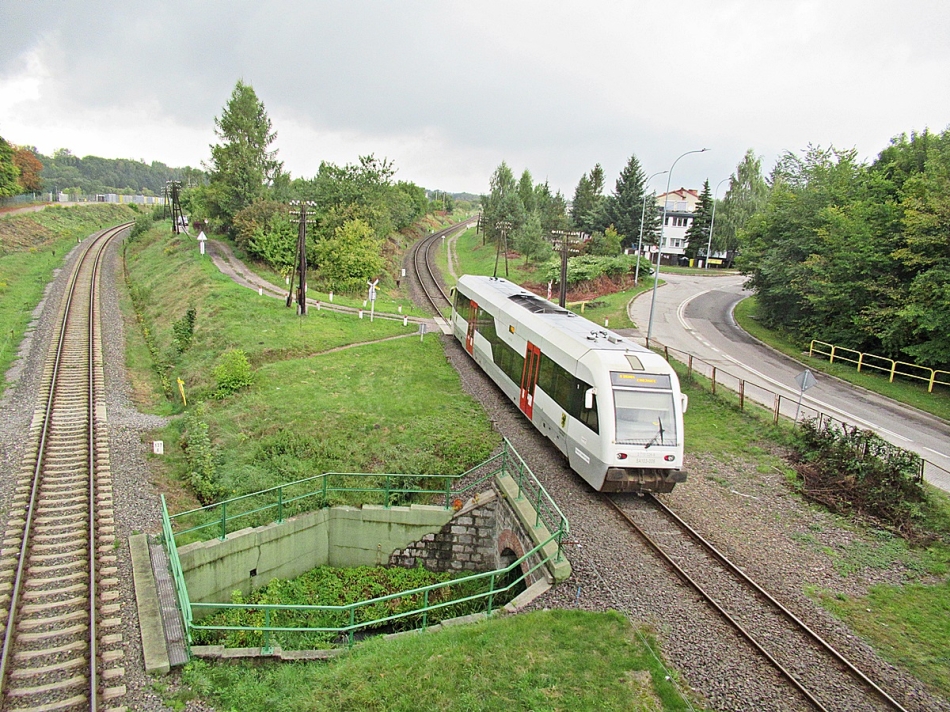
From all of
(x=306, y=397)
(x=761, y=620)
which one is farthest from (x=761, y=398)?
(x=306, y=397)

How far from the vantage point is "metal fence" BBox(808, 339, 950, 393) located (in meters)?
24.4

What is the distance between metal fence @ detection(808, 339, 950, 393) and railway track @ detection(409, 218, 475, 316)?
20.4 meters

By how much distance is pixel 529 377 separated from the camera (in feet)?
58.1

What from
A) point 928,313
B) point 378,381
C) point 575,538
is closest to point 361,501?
point 575,538

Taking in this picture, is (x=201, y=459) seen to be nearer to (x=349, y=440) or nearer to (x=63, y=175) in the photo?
(x=349, y=440)

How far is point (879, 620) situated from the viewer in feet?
33.6

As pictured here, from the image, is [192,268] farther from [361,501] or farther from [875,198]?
[875,198]

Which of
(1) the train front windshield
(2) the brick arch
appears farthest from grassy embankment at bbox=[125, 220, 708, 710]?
(1) the train front windshield

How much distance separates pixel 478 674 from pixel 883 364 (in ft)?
88.4

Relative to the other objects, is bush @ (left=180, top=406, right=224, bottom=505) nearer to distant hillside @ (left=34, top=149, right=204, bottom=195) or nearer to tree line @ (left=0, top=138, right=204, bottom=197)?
tree line @ (left=0, top=138, right=204, bottom=197)

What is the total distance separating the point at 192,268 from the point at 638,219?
145 ft

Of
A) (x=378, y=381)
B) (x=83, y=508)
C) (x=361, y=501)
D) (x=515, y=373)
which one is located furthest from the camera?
(x=378, y=381)

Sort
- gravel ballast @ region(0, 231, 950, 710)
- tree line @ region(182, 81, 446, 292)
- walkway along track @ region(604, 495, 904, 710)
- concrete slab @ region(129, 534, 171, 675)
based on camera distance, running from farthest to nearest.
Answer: tree line @ region(182, 81, 446, 292), concrete slab @ region(129, 534, 171, 675), gravel ballast @ region(0, 231, 950, 710), walkway along track @ region(604, 495, 904, 710)

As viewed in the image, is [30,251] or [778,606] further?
[30,251]
